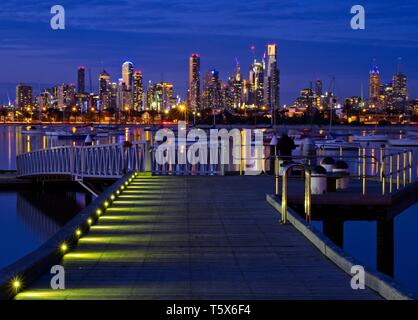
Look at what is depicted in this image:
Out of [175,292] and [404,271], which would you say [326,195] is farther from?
[175,292]

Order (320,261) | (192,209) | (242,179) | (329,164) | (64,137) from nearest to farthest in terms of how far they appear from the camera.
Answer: (320,261) < (192,209) < (329,164) < (242,179) < (64,137)

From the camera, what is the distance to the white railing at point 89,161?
30.4 metres

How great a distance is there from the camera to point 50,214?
1585 inches

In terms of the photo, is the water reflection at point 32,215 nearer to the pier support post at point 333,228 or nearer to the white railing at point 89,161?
the white railing at point 89,161

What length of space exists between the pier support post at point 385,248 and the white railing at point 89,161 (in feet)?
32.3

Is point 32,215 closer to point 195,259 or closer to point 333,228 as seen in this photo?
point 333,228

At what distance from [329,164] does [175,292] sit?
15.1 metres

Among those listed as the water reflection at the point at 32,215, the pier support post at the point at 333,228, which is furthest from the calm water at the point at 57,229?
the pier support post at the point at 333,228

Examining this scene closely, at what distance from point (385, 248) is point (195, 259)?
11.3m

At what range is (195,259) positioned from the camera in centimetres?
1171

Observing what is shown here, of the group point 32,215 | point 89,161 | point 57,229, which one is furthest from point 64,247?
point 32,215

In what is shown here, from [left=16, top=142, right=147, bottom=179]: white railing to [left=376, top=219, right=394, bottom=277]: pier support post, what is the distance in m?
9.84

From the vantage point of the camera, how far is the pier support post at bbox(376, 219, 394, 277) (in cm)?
2155

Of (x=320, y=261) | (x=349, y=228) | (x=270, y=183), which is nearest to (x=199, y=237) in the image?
(x=320, y=261)
